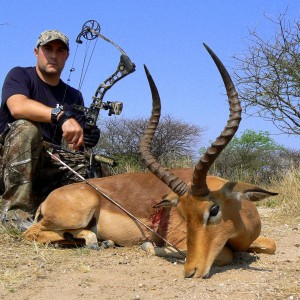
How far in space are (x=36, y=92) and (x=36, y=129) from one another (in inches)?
30.9

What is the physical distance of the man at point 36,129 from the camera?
6.43 m

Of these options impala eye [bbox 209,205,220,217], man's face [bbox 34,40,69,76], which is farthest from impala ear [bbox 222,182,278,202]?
man's face [bbox 34,40,69,76]

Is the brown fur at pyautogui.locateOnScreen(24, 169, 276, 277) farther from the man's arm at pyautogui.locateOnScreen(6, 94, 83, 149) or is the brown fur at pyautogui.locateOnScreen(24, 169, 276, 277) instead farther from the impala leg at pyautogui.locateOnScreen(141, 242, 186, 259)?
the man's arm at pyautogui.locateOnScreen(6, 94, 83, 149)

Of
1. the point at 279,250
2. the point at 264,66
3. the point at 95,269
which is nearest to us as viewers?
the point at 95,269

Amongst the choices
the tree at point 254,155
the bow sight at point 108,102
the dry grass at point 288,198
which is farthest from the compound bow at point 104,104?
the tree at point 254,155

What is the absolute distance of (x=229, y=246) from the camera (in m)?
5.29

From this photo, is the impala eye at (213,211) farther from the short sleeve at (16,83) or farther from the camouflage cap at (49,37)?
the camouflage cap at (49,37)

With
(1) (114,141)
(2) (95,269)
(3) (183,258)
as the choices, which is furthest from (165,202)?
(1) (114,141)

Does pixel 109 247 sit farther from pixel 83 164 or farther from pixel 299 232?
pixel 299 232

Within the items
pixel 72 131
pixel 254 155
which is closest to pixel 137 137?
pixel 254 155

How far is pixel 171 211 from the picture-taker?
19.5 feet

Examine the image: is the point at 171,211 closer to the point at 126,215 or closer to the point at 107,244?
the point at 126,215

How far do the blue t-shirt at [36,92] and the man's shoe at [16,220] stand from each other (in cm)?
118

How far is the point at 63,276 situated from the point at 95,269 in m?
0.34
